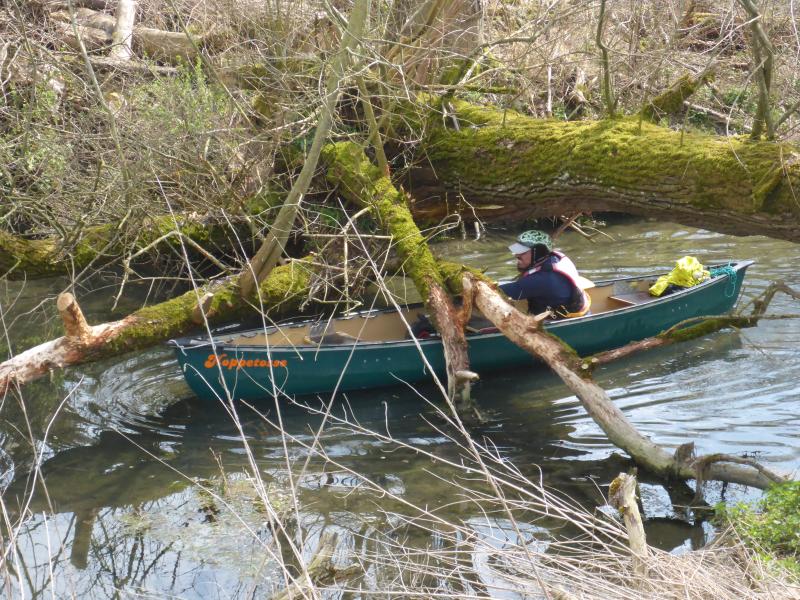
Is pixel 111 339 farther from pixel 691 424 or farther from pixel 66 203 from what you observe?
pixel 691 424

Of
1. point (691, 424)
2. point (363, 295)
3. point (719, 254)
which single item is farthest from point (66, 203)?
point (719, 254)

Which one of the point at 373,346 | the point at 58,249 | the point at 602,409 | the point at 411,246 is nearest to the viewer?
the point at 602,409

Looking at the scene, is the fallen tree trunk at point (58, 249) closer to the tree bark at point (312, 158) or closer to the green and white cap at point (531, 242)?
the tree bark at point (312, 158)

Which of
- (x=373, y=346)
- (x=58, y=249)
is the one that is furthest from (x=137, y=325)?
(x=373, y=346)

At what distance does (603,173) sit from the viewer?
7773 millimetres

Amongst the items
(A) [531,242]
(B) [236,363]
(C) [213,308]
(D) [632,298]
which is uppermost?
(A) [531,242]

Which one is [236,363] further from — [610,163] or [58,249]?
[610,163]

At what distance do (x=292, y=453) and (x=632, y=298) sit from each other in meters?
4.46

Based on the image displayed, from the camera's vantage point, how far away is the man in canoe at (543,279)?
8.55 m

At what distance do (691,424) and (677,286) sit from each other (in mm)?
2639

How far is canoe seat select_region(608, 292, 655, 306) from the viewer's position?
9.70 meters

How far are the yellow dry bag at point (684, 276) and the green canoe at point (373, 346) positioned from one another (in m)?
0.19

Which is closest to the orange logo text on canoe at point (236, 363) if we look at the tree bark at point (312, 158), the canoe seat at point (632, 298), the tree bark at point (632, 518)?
the tree bark at point (312, 158)

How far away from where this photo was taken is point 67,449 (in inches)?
290
